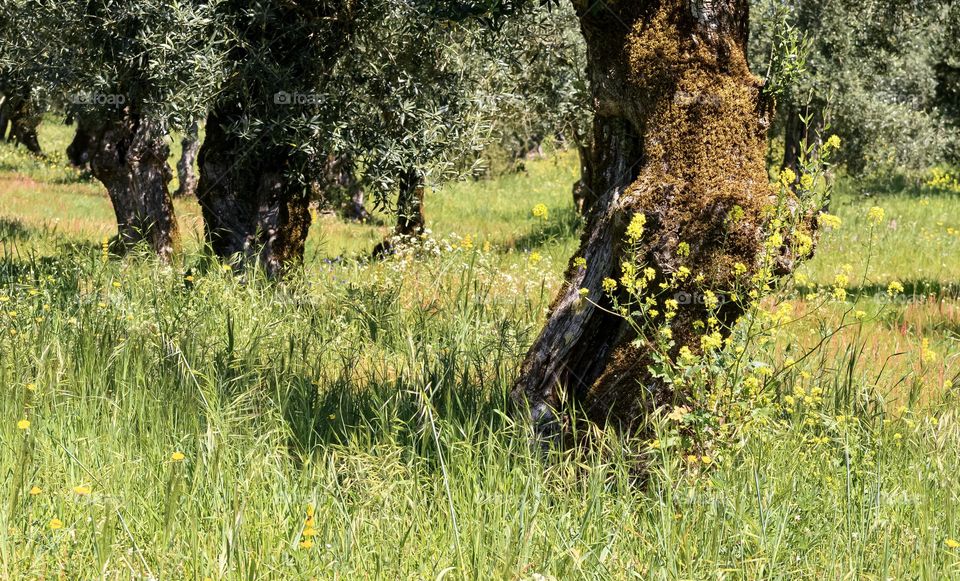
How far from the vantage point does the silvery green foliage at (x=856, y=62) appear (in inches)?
510

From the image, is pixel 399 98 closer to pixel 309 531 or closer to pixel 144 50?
pixel 144 50

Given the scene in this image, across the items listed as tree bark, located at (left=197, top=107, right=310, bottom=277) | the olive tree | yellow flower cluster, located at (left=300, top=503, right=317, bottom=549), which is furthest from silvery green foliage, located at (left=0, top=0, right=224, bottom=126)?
yellow flower cluster, located at (left=300, top=503, right=317, bottom=549)

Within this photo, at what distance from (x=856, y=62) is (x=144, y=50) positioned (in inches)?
589

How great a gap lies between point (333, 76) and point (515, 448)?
238 inches

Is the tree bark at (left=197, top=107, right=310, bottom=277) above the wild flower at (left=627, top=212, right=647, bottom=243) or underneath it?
underneath

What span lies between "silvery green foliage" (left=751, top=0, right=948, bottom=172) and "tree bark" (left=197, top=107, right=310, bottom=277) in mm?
6022

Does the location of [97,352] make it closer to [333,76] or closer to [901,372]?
[333,76]

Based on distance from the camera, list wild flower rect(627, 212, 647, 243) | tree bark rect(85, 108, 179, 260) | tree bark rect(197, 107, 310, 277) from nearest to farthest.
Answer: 1. wild flower rect(627, 212, 647, 243)
2. tree bark rect(197, 107, 310, 277)
3. tree bark rect(85, 108, 179, 260)

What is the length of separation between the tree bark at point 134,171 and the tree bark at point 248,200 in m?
2.19

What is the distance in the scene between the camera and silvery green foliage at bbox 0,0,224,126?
27.3ft

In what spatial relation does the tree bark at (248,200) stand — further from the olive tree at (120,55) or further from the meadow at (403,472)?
the meadow at (403,472)

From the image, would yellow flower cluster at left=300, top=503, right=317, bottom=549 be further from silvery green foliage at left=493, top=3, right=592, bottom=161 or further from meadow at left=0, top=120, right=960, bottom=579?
silvery green foliage at left=493, top=3, right=592, bottom=161

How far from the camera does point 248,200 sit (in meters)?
9.88

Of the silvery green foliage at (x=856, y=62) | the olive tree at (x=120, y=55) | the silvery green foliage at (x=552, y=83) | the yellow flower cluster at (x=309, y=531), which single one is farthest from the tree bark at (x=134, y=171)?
the yellow flower cluster at (x=309, y=531)
